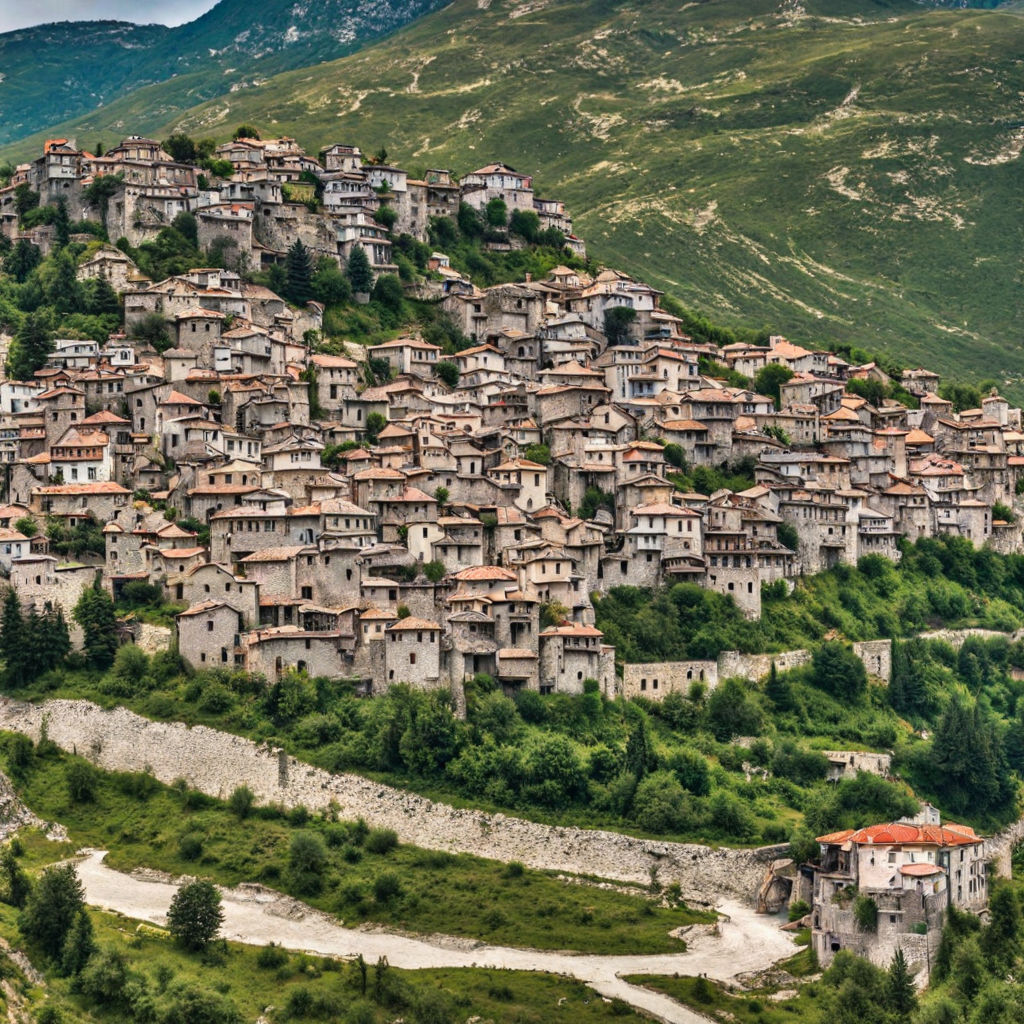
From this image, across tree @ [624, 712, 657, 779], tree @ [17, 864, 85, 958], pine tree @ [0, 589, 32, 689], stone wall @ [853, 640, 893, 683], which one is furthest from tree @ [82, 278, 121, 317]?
tree @ [17, 864, 85, 958]

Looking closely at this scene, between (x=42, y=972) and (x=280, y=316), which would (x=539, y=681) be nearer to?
(x=42, y=972)

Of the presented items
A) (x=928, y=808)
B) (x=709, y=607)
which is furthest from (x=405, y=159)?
(x=928, y=808)

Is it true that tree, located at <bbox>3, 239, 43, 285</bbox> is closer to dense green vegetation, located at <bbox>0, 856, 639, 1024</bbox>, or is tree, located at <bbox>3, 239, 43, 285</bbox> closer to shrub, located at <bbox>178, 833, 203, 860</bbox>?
shrub, located at <bbox>178, 833, 203, 860</bbox>

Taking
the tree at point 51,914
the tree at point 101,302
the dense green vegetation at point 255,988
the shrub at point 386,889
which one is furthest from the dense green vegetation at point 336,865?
the tree at point 101,302

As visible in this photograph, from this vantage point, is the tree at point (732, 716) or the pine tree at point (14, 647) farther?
the tree at point (732, 716)

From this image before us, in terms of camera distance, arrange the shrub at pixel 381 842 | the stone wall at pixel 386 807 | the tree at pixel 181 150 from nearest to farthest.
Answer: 1. the shrub at pixel 381 842
2. the stone wall at pixel 386 807
3. the tree at pixel 181 150

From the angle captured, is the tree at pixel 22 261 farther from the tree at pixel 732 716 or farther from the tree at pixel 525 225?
the tree at pixel 732 716
